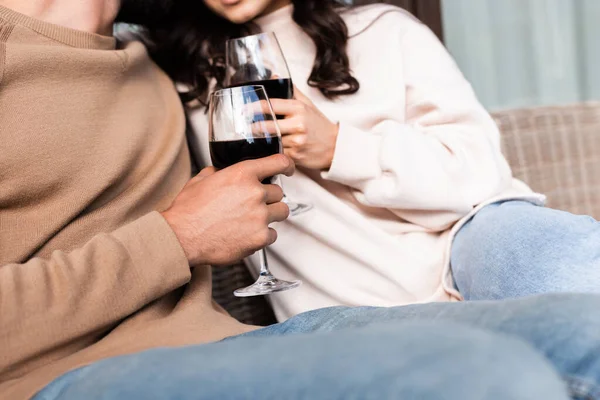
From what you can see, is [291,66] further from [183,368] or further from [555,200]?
[183,368]

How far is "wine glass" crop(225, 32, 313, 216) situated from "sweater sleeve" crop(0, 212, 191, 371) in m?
0.31

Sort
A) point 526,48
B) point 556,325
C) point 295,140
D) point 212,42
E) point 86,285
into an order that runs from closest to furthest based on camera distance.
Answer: point 556,325 < point 86,285 < point 295,140 < point 212,42 < point 526,48

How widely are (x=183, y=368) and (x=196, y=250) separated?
→ 478 mm

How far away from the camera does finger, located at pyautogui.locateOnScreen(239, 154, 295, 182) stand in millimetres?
1239

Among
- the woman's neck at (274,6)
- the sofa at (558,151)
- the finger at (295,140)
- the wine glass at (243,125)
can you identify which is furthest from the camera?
the sofa at (558,151)

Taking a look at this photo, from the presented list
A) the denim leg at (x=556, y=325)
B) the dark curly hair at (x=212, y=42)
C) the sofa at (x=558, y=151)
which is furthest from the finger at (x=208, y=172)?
the sofa at (x=558, y=151)

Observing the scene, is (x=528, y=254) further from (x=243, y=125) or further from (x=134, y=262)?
(x=134, y=262)

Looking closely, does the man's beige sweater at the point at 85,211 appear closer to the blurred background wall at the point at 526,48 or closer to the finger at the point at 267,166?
the finger at the point at 267,166

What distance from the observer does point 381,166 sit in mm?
1528

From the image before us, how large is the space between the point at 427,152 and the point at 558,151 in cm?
78

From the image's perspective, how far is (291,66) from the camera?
172 cm

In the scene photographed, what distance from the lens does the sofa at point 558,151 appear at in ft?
6.94

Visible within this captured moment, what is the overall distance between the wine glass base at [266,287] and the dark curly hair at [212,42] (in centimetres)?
52

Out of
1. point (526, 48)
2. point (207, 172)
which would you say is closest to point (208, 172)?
point (207, 172)
